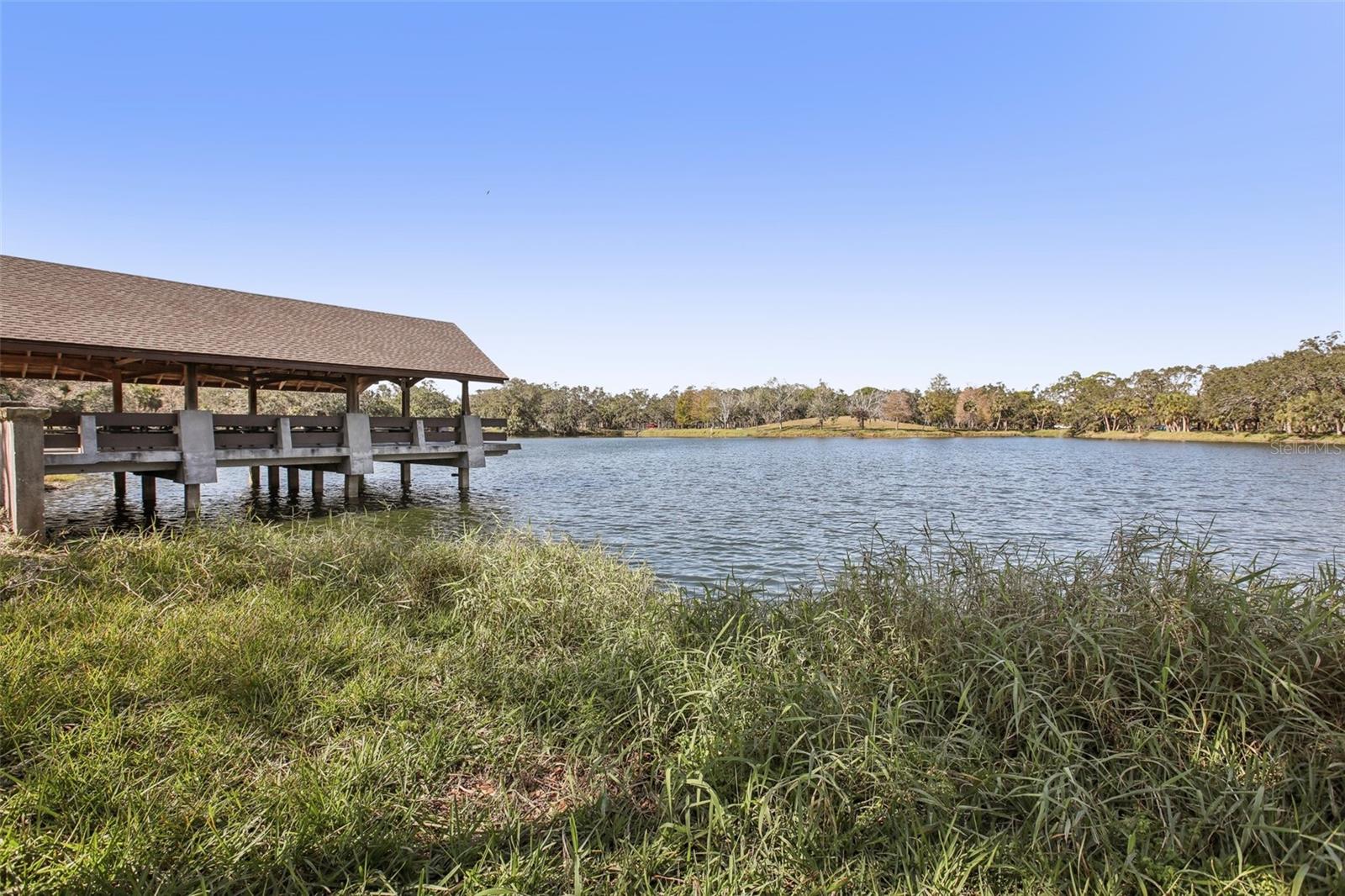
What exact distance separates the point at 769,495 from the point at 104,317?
741 inches

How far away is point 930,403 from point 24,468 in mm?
119995

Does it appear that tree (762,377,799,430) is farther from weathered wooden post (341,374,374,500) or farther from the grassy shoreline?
weathered wooden post (341,374,374,500)

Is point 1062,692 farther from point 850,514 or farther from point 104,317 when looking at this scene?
point 104,317

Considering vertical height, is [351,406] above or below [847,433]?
above

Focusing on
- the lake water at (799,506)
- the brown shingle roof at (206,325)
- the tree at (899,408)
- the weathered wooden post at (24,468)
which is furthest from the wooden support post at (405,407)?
the tree at (899,408)

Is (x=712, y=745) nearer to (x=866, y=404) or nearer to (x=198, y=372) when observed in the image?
(x=198, y=372)

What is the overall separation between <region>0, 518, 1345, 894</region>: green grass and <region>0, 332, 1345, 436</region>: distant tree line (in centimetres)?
3650

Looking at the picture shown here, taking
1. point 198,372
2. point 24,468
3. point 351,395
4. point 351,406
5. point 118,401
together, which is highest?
point 198,372

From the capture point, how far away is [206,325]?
15703 mm

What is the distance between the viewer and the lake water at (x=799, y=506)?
13078mm

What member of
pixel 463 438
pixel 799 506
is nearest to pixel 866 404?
pixel 799 506

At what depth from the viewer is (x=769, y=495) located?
2225 centimetres

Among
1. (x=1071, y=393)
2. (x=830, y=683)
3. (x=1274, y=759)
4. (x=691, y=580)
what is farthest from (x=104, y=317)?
(x=1071, y=393)

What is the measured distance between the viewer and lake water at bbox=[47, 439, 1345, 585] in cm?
1308
